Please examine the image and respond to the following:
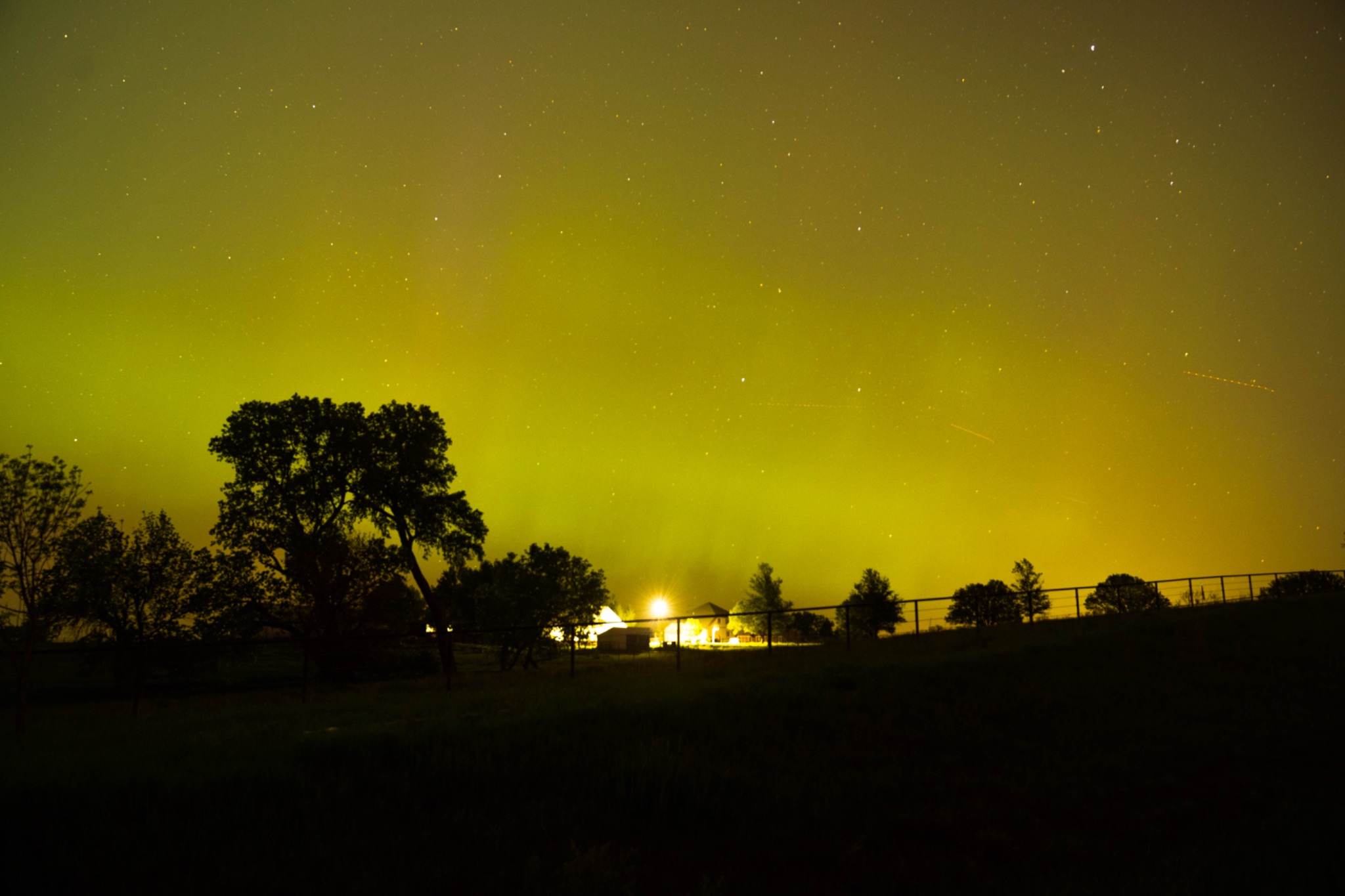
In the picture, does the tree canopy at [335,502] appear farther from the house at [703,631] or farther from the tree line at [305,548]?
the house at [703,631]

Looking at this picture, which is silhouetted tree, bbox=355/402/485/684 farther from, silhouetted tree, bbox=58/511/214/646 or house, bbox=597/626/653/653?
house, bbox=597/626/653/653

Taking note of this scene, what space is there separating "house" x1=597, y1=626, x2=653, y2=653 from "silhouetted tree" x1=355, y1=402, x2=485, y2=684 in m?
38.5

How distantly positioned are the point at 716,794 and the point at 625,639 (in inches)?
2878

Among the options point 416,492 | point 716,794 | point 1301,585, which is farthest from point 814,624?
point 716,794

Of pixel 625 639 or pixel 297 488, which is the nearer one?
pixel 297 488

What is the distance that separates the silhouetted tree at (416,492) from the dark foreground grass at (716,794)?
58.5 ft

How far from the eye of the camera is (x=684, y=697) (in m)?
12.4

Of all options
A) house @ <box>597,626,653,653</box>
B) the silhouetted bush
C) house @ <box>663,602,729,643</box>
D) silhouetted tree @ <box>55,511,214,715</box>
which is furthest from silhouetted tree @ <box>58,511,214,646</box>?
house @ <box>663,602,729,643</box>

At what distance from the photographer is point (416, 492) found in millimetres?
32750

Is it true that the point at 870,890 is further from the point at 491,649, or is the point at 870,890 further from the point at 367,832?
the point at 491,649

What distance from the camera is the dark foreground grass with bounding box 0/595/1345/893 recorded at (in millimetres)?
6070

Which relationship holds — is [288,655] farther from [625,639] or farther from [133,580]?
[625,639]

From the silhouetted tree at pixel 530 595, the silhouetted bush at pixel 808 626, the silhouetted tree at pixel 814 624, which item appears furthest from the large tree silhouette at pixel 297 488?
the silhouetted tree at pixel 814 624

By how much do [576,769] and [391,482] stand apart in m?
26.8
